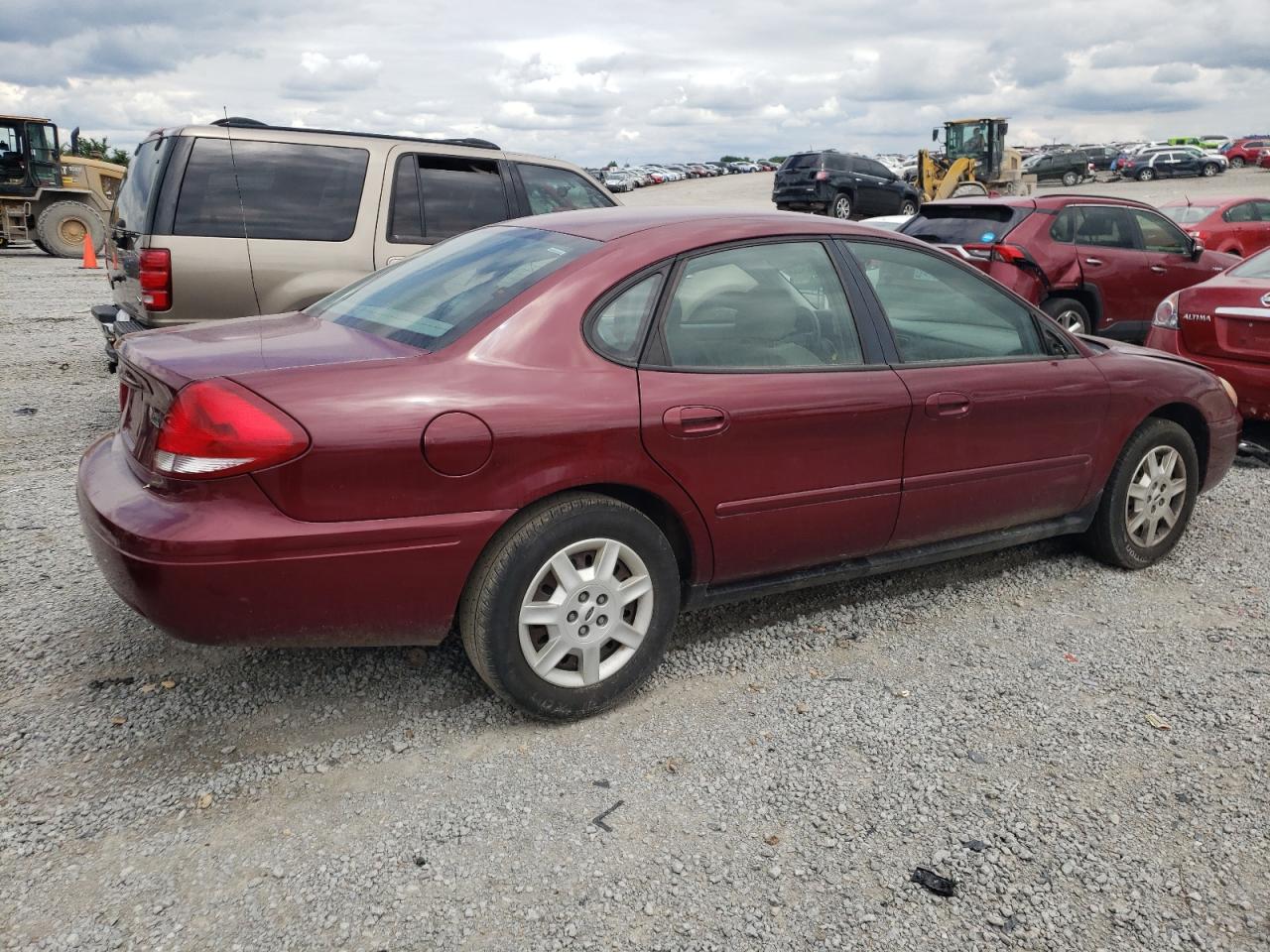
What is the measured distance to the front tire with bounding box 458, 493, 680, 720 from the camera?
3.04 metres

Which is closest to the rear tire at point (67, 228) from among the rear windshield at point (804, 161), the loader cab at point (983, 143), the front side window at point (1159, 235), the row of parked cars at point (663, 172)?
the rear windshield at point (804, 161)

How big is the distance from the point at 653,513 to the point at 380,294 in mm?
1335

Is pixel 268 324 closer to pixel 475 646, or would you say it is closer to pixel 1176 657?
pixel 475 646

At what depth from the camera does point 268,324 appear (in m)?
3.65

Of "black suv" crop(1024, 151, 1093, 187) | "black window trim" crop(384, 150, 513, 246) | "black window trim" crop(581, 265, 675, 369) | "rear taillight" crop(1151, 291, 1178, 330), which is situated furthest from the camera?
"black suv" crop(1024, 151, 1093, 187)

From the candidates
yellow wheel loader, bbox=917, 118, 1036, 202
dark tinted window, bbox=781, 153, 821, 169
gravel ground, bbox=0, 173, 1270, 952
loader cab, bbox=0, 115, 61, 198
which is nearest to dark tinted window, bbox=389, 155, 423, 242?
gravel ground, bbox=0, 173, 1270, 952

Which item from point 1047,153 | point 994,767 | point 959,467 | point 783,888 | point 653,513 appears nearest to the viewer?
point 783,888

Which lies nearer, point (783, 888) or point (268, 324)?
point (783, 888)

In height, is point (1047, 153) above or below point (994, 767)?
above

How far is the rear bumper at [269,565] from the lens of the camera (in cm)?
273

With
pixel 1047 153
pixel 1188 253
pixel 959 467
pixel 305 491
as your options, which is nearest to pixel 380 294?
pixel 305 491

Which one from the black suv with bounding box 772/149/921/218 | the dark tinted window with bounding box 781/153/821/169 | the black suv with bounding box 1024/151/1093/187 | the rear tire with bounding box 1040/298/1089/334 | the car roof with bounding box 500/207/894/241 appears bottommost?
the rear tire with bounding box 1040/298/1089/334

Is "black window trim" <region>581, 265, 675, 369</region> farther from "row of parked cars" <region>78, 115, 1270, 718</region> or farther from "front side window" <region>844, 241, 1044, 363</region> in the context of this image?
"front side window" <region>844, 241, 1044, 363</region>

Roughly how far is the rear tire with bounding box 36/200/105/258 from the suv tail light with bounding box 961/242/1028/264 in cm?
1847
